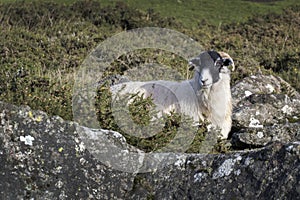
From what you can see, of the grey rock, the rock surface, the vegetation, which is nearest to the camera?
the rock surface

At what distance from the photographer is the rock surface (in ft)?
14.1

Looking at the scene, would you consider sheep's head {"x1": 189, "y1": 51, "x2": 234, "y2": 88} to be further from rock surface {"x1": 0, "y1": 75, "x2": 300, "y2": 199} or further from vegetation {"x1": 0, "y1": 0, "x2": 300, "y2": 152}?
rock surface {"x1": 0, "y1": 75, "x2": 300, "y2": 199}

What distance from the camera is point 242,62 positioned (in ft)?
46.5

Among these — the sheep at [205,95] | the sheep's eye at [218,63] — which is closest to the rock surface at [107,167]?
the sheep at [205,95]

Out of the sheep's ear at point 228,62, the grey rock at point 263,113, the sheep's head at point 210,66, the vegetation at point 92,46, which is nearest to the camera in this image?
the vegetation at point 92,46

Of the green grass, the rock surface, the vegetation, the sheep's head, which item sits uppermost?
the rock surface

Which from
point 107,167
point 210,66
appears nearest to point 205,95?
point 210,66

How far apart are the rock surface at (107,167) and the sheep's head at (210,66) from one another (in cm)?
380

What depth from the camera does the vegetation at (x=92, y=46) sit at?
6281mm

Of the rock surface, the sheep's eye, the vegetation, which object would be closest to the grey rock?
the sheep's eye

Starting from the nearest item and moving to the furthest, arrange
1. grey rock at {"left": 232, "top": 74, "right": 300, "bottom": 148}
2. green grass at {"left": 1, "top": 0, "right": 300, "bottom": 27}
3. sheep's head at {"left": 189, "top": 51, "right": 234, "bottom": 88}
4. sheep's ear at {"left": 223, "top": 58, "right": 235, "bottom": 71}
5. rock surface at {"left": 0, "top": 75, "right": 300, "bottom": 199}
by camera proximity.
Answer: rock surface at {"left": 0, "top": 75, "right": 300, "bottom": 199} < grey rock at {"left": 232, "top": 74, "right": 300, "bottom": 148} < sheep's head at {"left": 189, "top": 51, "right": 234, "bottom": 88} < sheep's ear at {"left": 223, "top": 58, "right": 235, "bottom": 71} < green grass at {"left": 1, "top": 0, "right": 300, "bottom": 27}

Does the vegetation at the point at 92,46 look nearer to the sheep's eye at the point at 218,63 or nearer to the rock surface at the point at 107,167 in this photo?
the rock surface at the point at 107,167

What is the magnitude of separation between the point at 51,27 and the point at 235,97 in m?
10.9

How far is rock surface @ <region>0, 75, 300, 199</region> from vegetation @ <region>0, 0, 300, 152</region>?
0.70 m
